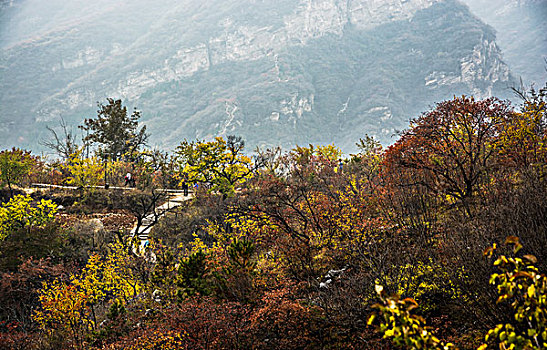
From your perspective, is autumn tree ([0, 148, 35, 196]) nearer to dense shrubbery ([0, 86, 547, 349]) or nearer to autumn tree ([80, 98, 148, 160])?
autumn tree ([80, 98, 148, 160])

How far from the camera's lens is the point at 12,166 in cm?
1831

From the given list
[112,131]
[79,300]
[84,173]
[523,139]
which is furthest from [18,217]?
[112,131]

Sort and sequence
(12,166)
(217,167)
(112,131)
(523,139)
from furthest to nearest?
(112,131), (12,166), (217,167), (523,139)

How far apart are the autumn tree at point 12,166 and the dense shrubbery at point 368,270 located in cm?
835

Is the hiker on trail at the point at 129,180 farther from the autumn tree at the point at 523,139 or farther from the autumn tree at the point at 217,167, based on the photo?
the autumn tree at the point at 523,139

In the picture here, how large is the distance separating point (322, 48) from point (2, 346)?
209 m

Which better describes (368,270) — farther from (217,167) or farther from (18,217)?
(18,217)

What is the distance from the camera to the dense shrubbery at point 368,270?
4.06 meters

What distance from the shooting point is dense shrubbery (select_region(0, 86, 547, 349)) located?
406 centimetres

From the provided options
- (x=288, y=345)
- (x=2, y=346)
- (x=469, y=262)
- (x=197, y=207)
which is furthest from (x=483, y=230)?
(x=197, y=207)

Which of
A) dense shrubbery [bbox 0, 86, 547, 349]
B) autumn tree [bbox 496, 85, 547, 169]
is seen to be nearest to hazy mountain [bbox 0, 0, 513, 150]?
dense shrubbery [bbox 0, 86, 547, 349]

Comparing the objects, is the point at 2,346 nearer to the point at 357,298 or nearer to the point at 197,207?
the point at 357,298

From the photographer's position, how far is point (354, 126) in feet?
547

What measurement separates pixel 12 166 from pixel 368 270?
802 inches
